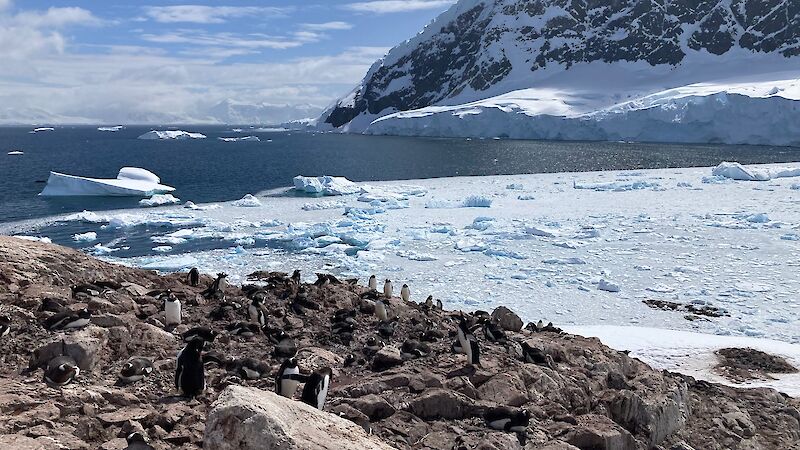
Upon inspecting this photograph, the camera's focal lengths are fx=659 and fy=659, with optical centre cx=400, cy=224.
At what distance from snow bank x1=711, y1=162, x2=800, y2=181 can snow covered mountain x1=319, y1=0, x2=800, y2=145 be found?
3576 centimetres

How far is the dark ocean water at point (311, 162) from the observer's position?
1701 inches

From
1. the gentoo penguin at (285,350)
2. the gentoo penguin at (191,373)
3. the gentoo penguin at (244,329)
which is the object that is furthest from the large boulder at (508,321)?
the gentoo penguin at (191,373)

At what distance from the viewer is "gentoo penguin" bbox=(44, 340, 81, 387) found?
677cm

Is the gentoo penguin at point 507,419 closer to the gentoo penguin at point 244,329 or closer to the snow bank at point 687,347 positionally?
the gentoo penguin at point 244,329

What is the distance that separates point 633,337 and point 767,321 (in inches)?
166

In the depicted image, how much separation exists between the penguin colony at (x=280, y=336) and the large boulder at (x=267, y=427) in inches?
46.1

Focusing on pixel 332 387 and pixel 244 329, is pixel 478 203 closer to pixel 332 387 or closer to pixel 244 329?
pixel 244 329

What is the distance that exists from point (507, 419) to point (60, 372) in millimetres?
4770

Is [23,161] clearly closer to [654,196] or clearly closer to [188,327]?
[654,196]

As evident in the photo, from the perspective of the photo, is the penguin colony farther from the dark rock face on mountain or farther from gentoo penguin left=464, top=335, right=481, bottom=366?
the dark rock face on mountain

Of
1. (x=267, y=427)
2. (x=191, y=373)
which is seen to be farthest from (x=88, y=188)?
(x=267, y=427)

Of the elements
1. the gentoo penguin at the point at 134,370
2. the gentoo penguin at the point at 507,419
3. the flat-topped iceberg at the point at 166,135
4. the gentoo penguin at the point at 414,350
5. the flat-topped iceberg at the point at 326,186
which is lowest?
the flat-topped iceberg at the point at 326,186

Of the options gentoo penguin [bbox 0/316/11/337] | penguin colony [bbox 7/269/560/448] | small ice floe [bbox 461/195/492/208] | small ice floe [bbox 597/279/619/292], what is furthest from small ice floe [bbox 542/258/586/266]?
gentoo penguin [bbox 0/316/11/337]

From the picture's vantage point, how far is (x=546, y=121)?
91.8m
